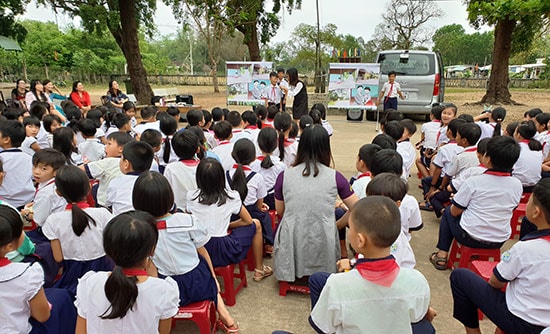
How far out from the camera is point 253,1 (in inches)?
624

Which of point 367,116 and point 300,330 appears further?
point 367,116

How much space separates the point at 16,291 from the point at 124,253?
1.70 ft

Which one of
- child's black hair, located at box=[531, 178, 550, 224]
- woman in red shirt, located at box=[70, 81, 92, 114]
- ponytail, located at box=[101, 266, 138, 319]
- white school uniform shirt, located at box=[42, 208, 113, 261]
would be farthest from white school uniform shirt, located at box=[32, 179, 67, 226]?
woman in red shirt, located at box=[70, 81, 92, 114]

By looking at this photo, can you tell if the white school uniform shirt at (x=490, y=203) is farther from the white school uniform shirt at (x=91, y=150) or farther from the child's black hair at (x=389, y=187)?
the white school uniform shirt at (x=91, y=150)

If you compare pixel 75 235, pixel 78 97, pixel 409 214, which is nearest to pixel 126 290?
pixel 75 235

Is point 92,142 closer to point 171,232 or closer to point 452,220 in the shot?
point 171,232

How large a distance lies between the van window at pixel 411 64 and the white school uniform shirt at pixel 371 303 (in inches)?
330

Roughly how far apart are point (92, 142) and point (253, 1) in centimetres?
1403

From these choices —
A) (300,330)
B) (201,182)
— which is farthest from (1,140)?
(300,330)

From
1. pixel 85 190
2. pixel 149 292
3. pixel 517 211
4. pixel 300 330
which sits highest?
pixel 85 190

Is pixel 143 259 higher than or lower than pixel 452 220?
higher

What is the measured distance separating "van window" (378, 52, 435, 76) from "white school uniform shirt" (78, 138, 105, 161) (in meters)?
7.22

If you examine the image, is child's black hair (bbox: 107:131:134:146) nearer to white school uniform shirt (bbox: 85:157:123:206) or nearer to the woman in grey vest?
white school uniform shirt (bbox: 85:157:123:206)

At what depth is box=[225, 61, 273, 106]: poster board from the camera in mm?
9539
